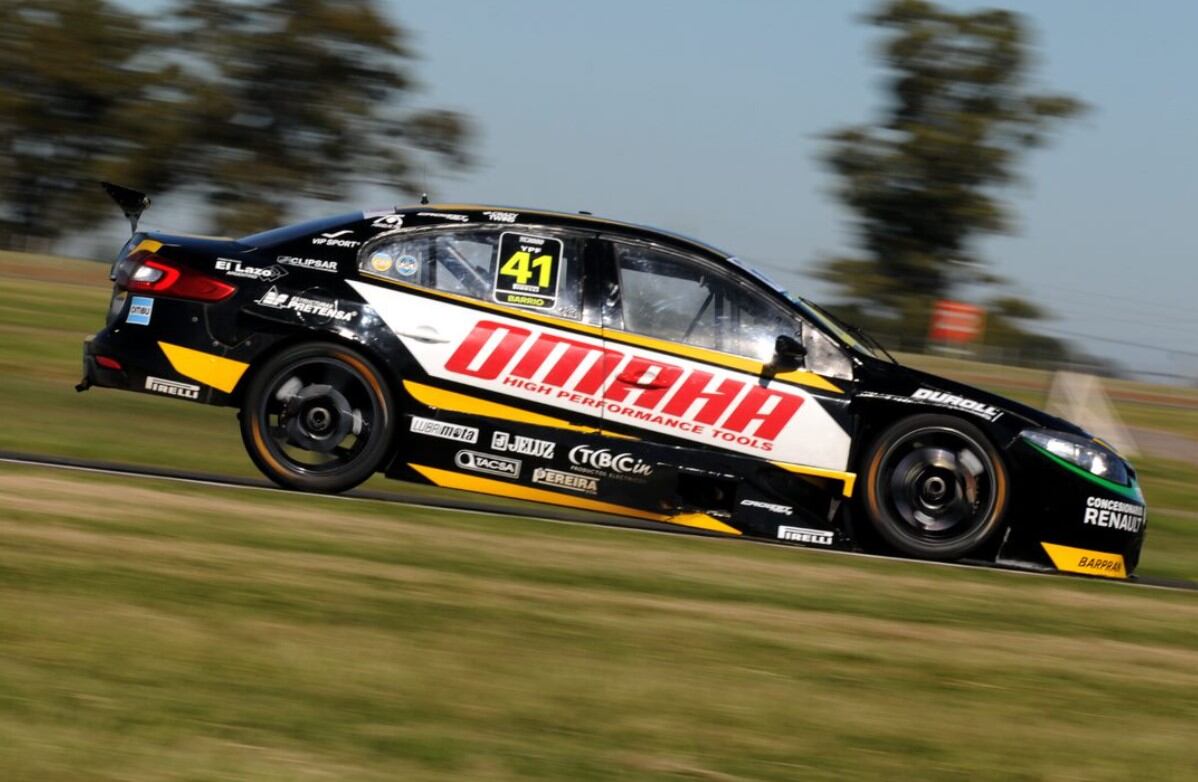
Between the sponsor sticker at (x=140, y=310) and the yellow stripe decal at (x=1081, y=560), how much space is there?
4.52 m

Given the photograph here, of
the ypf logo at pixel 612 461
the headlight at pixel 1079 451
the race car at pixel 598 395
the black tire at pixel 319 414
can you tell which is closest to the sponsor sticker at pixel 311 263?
the race car at pixel 598 395

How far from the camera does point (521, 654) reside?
5062mm

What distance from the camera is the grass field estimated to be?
4148 mm

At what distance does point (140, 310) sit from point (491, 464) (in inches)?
74.7

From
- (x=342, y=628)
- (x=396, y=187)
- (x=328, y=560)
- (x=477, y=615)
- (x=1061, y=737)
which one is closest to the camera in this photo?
(x=1061, y=737)

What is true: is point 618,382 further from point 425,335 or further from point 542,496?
point 425,335

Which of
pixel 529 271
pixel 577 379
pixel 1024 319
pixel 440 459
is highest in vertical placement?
pixel 1024 319

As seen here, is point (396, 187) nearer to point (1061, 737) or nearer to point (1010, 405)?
point (1010, 405)

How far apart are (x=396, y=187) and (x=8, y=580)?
44905mm

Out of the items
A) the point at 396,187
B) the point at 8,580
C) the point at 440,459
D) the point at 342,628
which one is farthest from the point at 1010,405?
the point at 396,187

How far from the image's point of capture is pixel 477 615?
551 cm

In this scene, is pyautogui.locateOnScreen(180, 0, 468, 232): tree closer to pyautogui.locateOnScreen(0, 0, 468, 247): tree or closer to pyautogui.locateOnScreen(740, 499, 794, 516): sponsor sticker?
pyautogui.locateOnScreen(0, 0, 468, 247): tree

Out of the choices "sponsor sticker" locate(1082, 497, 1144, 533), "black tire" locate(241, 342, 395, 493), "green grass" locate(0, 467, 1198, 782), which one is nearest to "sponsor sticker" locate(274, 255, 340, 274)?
"black tire" locate(241, 342, 395, 493)

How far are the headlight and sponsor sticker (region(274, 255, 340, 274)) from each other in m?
3.50
